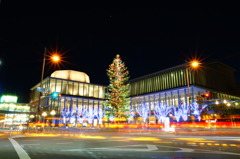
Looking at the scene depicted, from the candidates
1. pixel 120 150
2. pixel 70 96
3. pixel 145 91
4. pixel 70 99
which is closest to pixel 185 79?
pixel 145 91

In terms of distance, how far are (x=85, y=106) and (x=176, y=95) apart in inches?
1502

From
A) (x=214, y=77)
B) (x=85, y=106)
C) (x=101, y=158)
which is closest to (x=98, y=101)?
(x=85, y=106)

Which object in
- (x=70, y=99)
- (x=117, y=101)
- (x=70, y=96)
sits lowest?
(x=117, y=101)

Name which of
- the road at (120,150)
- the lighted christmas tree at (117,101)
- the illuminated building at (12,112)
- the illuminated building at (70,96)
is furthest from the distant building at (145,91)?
the road at (120,150)

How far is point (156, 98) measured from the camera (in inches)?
3391

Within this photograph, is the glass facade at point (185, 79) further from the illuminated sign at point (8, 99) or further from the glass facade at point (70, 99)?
the illuminated sign at point (8, 99)

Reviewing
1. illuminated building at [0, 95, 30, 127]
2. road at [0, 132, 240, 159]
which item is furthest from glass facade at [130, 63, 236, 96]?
road at [0, 132, 240, 159]

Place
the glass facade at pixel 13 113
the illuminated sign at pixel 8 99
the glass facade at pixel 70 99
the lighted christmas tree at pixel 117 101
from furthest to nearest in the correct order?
the illuminated sign at pixel 8 99
the glass facade at pixel 70 99
the glass facade at pixel 13 113
the lighted christmas tree at pixel 117 101

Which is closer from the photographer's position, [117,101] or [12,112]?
[117,101]

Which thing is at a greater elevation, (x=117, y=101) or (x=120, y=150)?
(x=117, y=101)

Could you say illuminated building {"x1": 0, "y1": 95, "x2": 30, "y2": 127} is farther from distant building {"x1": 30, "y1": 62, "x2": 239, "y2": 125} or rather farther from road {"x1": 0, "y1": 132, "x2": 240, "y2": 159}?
road {"x1": 0, "y1": 132, "x2": 240, "y2": 159}

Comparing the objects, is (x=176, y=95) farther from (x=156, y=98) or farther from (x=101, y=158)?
(x=101, y=158)

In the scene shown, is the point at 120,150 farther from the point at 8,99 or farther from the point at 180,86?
the point at 8,99

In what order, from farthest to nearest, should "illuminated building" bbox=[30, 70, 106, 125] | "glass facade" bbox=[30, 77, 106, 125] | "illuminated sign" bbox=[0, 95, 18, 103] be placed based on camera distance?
"illuminated sign" bbox=[0, 95, 18, 103]
"illuminated building" bbox=[30, 70, 106, 125]
"glass facade" bbox=[30, 77, 106, 125]
